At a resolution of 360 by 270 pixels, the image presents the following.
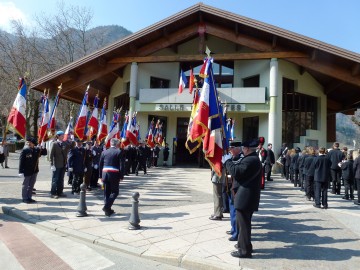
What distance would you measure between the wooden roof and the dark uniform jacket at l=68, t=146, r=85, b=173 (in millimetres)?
12463

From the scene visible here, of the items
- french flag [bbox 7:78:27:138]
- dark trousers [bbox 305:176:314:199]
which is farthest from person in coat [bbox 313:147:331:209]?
french flag [bbox 7:78:27:138]

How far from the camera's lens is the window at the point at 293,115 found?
2334 cm

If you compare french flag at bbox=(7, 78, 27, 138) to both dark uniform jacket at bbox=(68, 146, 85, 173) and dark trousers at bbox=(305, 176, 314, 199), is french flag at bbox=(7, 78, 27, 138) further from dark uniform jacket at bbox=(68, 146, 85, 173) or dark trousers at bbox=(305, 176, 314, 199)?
dark trousers at bbox=(305, 176, 314, 199)

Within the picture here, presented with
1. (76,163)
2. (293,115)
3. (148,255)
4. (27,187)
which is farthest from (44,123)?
(293,115)

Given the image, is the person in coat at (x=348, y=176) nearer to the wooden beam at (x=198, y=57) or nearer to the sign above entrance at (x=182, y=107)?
the sign above entrance at (x=182, y=107)

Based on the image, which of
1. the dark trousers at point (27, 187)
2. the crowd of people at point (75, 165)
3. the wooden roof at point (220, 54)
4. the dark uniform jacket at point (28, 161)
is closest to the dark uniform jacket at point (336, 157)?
the wooden roof at point (220, 54)

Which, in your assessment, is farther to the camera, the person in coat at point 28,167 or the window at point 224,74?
the window at point 224,74

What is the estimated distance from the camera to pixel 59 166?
32.7 ft

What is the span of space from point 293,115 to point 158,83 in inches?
441

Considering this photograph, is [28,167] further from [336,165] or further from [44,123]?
[336,165]

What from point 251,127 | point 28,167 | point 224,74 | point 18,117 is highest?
point 224,74

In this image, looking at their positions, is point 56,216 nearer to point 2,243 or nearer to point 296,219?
point 2,243

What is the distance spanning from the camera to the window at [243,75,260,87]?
2338 centimetres

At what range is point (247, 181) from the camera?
201 inches
